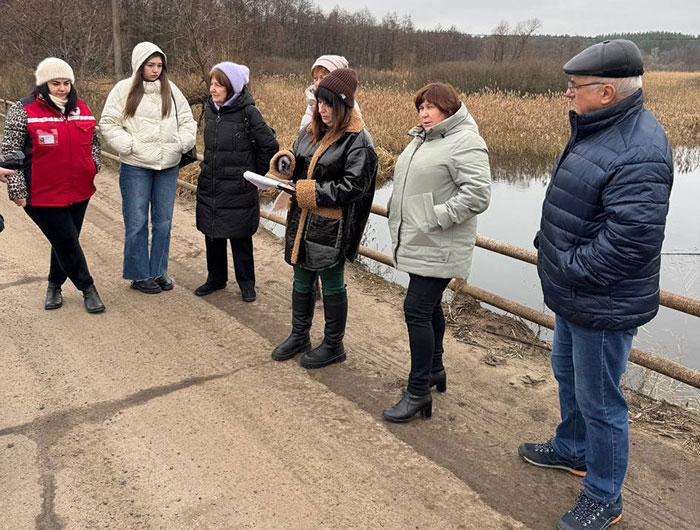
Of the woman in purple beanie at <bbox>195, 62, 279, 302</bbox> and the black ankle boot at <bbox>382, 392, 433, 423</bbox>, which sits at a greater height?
the woman in purple beanie at <bbox>195, 62, 279, 302</bbox>

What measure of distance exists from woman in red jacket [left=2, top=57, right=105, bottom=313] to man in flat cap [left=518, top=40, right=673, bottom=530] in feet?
10.7

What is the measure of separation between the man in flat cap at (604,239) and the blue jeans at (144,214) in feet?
10.6

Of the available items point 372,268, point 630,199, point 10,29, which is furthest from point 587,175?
point 10,29

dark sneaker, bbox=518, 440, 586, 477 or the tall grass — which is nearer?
dark sneaker, bbox=518, 440, 586, 477

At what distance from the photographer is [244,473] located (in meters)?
2.86

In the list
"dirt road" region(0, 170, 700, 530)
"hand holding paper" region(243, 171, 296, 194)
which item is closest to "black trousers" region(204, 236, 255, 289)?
"dirt road" region(0, 170, 700, 530)

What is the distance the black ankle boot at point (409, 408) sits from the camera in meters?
3.26

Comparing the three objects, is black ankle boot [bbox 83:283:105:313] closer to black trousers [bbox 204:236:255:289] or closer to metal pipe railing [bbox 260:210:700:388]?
black trousers [bbox 204:236:255:289]

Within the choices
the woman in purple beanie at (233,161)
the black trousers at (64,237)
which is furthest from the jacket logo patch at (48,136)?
the woman in purple beanie at (233,161)

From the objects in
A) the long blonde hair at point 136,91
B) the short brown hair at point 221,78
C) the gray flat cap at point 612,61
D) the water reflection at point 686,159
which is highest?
the gray flat cap at point 612,61

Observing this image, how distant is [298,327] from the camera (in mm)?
4008

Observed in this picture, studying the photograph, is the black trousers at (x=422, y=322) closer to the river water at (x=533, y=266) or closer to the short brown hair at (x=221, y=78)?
the river water at (x=533, y=266)

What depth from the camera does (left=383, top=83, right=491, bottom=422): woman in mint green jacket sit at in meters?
2.98

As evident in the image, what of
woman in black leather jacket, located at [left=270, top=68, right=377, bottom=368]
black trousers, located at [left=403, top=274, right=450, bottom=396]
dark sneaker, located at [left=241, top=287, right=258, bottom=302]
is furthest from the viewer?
dark sneaker, located at [left=241, top=287, right=258, bottom=302]
